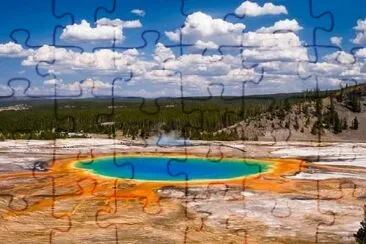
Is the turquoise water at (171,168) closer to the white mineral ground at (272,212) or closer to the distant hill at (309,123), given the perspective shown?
the white mineral ground at (272,212)

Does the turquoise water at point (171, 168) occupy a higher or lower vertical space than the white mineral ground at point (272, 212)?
higher

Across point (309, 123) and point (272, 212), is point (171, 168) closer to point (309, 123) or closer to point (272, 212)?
point (272, 212)

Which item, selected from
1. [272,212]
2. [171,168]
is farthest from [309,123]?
[272,212]

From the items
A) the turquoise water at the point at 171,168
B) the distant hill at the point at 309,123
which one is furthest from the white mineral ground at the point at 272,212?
the distant hill at the point at 309,123

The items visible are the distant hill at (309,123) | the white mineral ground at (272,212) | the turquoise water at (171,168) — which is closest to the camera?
the white mineral ground at (272,212)

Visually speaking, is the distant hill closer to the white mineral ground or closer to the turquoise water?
the turquoise water

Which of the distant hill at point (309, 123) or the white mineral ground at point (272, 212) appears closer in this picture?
the white mineral ground at point (272, 212)

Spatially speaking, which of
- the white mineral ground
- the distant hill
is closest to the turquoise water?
the white mineral ground

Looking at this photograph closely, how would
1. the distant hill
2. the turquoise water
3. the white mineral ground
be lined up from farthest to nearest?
1. the distant hill
2. the turquoise water
3. the white mineral ground
